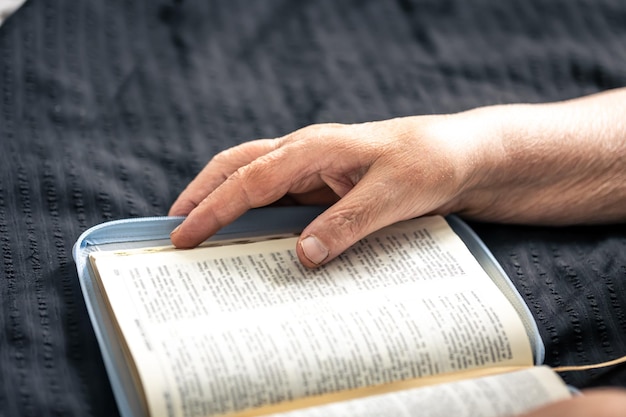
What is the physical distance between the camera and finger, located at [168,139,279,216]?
933 mm

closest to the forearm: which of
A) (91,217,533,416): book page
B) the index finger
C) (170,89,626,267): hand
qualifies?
(170,89,626,267): hand

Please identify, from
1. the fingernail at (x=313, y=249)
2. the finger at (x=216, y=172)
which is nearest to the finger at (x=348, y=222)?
the fingernail at (x=313, y=249)

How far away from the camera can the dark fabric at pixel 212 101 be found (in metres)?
0.81

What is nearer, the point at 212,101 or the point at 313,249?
the point at 313,249

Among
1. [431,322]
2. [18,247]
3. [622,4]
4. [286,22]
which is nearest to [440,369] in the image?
[431,322]

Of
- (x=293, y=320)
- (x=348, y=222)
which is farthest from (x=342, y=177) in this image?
(x=293, y=320)

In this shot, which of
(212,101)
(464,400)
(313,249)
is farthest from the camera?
(212,101)

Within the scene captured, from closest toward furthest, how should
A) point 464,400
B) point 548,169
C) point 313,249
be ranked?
point 464,400 → point 313,249 → point 548,169

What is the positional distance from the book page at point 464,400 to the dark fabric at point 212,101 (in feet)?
0.37

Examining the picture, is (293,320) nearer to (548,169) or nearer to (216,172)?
(216,172)

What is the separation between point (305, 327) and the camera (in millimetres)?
764

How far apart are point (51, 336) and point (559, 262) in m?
0.57

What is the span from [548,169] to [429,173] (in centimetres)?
19

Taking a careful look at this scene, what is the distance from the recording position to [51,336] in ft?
2.51
